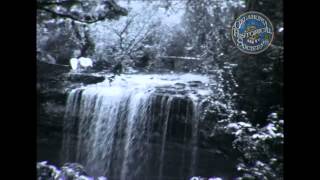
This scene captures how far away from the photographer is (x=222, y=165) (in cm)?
240

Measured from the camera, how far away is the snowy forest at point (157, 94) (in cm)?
238

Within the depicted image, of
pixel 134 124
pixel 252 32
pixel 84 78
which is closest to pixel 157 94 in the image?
pixel 134 124

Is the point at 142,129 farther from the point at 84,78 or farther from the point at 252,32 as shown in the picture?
the point at 252,32

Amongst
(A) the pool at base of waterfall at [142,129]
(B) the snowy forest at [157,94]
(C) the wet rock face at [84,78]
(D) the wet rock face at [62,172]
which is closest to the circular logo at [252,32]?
(B) the snowy forest at [157,94]

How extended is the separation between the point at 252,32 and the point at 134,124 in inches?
29.6

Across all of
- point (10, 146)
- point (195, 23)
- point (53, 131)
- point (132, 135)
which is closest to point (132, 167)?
point (132, 135)

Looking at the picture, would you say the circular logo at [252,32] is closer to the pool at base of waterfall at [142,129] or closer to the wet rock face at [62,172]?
the pool at base of waterfall at [142,129]

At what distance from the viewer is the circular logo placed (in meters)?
2.37

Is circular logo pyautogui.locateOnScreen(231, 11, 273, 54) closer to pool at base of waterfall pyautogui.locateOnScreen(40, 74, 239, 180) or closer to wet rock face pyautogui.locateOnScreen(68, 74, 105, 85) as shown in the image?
pool at base of waterfall pyautogui.locateOnScreen(40, 74, 239, 180)

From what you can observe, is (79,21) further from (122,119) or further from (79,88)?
(122,119)

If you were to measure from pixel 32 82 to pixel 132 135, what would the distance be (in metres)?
0.59

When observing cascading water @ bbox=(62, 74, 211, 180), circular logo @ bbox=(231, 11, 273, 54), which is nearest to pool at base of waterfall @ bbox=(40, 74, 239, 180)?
cascading water @ bbox=(62, 74, 211, 180)

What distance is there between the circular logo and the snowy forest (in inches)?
1.1

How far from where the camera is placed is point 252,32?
2.37 meters
